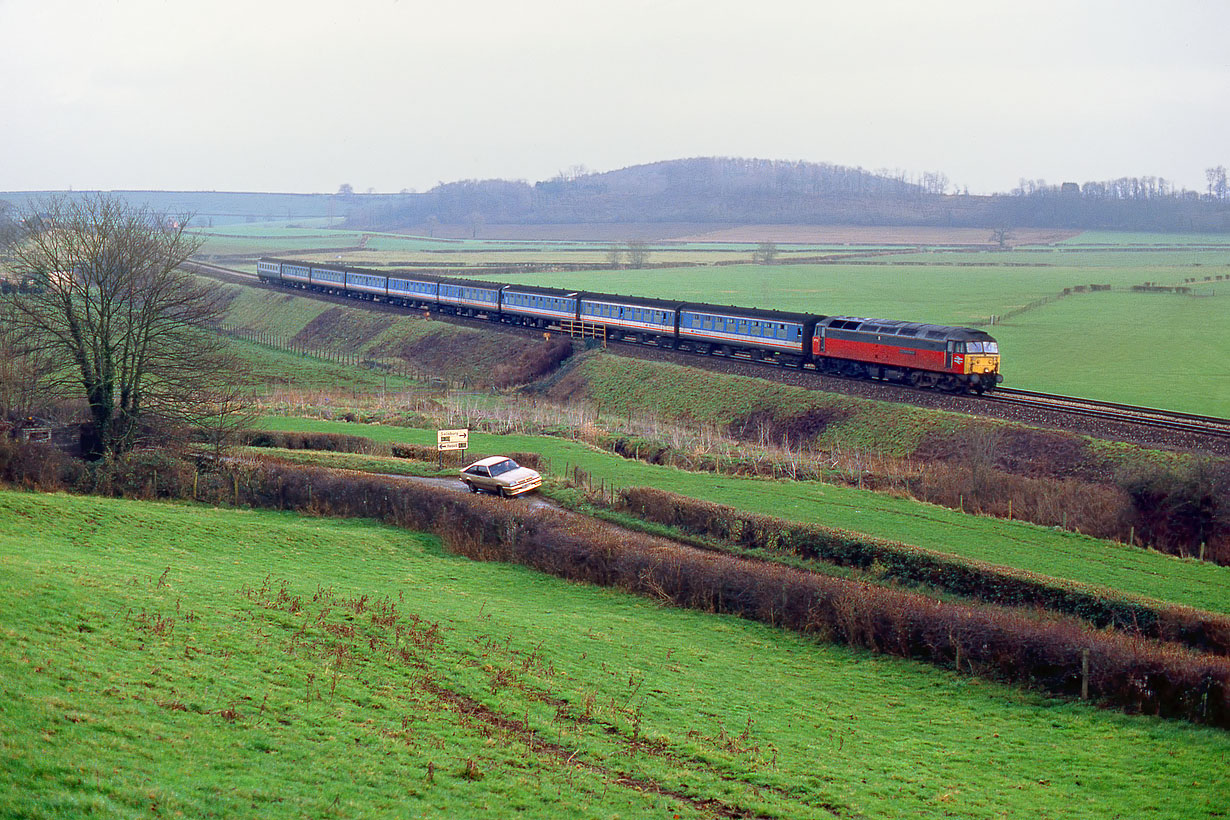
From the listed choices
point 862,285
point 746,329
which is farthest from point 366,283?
point 862,285

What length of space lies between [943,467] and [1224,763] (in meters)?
20.9

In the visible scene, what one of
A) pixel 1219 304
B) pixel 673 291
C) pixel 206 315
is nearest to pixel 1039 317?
pixel 1219 304

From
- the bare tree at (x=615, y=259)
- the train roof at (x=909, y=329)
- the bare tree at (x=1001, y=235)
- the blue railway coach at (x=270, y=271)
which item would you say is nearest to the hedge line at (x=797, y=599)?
the train roof at (x=909, y=329)

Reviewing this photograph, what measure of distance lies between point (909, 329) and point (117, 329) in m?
33.0

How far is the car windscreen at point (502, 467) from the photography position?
32.4 meters

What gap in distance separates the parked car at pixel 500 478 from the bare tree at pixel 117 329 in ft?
35.0

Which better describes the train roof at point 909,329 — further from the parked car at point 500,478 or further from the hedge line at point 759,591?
the hedge line at point 759,591

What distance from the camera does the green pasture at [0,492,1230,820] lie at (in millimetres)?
11617

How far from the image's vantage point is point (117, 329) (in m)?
36.6

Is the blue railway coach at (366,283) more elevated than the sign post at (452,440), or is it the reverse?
the blue railway coach at (366,283)

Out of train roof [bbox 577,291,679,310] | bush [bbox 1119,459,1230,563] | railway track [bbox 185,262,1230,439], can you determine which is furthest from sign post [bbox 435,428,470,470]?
train roof [bbox 577,291,679,310]

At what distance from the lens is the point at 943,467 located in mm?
35625

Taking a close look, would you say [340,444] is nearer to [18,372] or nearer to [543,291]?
[18,372]

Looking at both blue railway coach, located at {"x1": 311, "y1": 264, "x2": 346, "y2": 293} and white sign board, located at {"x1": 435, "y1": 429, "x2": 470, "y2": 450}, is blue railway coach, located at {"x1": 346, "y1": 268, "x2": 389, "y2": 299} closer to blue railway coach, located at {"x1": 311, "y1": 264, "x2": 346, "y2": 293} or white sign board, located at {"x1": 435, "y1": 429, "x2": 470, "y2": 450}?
blue railway coach, located at {"x1": 311, "y1": 264, "x2": 346, "y2": 293}
